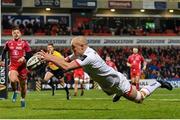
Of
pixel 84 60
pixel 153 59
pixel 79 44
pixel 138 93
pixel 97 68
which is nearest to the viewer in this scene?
pixel 84 60

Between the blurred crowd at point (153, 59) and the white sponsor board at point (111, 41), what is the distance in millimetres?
474

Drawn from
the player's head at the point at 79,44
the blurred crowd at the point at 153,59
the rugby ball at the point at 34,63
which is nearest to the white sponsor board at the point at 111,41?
the blurred crowd at the point at 153,59

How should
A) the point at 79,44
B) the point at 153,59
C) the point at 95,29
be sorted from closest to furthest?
1. the point at 79,44
2. the point at 153,59
3. the point at 95,29

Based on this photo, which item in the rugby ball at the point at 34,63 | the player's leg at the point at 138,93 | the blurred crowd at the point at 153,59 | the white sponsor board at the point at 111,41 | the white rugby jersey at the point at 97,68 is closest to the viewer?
the white rugby jersey at the point at 97,68

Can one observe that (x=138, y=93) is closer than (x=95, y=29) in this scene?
Yes

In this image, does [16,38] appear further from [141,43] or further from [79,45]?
[141,43]

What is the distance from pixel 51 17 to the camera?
6162cm

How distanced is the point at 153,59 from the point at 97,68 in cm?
4198

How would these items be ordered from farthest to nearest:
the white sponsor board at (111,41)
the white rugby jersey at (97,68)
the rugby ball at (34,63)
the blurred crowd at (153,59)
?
the white sponsor board at (111,41), the blurred crowd at (153,59), the rugby ball at (34,63), the white rugby jersey at (97,68)

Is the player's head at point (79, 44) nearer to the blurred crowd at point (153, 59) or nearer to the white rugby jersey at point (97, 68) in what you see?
the white rugby jersey at point (97, 68)

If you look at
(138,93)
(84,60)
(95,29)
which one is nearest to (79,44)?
(84,60)

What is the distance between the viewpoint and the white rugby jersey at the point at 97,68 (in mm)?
13000

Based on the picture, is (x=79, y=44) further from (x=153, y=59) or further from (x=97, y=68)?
(x=153, y=59)

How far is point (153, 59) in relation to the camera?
55031 mm
